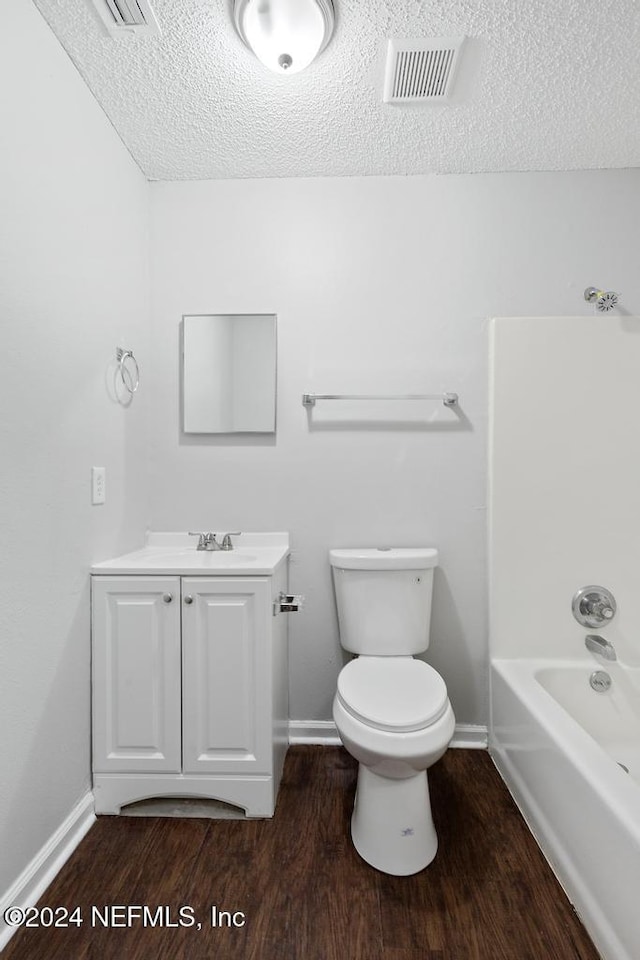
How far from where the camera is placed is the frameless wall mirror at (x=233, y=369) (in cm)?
201

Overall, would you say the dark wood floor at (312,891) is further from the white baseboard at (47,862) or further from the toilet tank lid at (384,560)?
the toilet tank lid at (384,560)

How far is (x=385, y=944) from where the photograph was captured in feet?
3.74

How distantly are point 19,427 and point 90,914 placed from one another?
124 centimetres

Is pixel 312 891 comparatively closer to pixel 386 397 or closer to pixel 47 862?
pixel 47 862

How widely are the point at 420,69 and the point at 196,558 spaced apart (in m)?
1.79

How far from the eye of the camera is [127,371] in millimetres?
1798

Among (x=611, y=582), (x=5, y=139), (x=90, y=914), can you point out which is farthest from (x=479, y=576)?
(x=5, y=139)

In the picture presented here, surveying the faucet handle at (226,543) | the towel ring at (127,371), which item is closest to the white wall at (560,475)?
the faucet handle at (226,543)

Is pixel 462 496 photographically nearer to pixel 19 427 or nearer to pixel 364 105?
pixel 364 105

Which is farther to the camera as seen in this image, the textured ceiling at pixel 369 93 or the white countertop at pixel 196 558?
the white countertop at pixel 196 558

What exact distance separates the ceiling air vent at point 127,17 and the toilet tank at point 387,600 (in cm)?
173

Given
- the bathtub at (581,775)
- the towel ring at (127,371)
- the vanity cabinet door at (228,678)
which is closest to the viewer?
the bathtub at (581,775)

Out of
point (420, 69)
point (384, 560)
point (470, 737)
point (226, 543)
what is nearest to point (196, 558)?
point (226, 543)

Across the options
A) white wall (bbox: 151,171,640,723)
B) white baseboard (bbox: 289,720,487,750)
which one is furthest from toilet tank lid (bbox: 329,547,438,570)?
white baseboard (bbox: 289,720,487,750)
